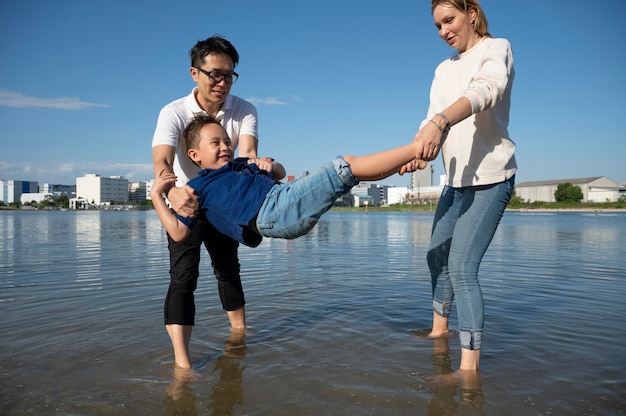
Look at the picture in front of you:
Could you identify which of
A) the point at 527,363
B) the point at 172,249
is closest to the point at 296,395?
the point at 172,249

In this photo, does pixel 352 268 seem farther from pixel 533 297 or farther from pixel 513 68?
pixel 513 68

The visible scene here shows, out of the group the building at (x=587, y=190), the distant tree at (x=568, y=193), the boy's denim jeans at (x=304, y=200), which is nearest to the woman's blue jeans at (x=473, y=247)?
the boy's denim jeans at (x=304, y=200)

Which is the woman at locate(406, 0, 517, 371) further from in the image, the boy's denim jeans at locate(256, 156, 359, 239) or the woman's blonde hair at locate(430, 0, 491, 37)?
the boy's denim jeans at locate(256, 156, 359, 239)

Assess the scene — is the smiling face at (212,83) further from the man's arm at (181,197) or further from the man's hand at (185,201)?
the man's hand at (185,201)

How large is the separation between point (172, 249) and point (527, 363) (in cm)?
261

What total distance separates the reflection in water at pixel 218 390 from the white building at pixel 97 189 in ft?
591

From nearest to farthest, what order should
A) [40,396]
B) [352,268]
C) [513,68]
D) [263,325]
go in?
[40,396]
[513,68]
[263,325]
[352,268]

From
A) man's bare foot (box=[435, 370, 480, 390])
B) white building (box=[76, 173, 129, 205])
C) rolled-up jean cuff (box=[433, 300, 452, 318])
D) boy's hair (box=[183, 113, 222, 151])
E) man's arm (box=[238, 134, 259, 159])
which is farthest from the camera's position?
white building (box=[76, 173, 129, 205])

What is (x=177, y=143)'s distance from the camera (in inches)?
123

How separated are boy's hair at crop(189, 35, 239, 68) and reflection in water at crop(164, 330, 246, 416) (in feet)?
7.09

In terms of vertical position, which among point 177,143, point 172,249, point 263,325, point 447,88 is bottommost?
point 263,325

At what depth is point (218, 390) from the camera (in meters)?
2.55

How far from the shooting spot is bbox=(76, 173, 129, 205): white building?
16688cm

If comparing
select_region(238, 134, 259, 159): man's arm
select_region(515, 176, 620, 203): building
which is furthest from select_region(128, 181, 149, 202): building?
select_region(238, 134, 259, 159): man's arm
